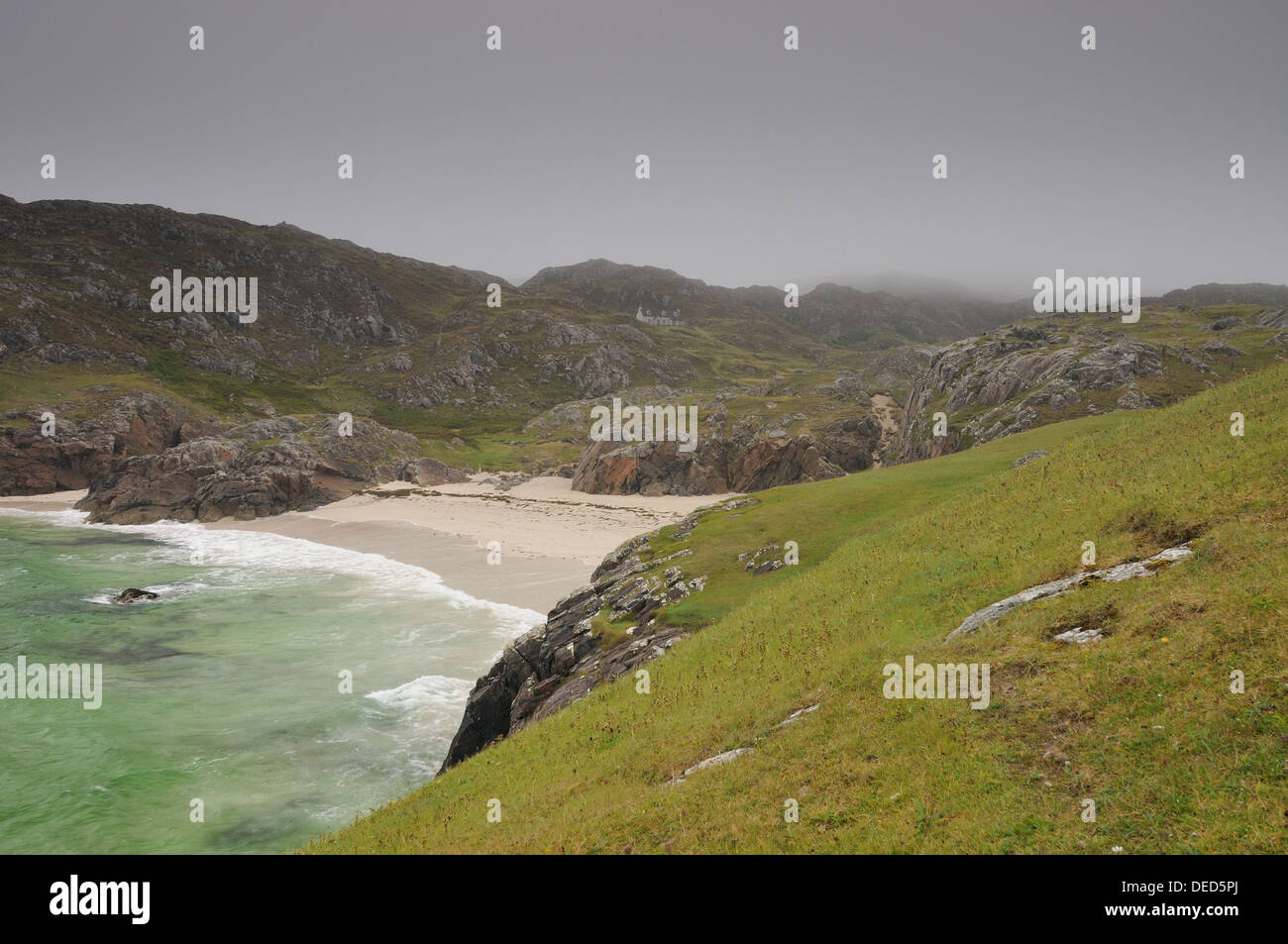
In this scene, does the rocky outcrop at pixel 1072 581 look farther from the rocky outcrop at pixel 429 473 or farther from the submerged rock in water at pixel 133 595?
the rocky outcrop at pixel 429 473

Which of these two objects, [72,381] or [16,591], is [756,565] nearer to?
[16,591]

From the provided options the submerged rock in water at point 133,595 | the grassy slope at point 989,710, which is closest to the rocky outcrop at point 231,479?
the submerged rock in water at point 133,595

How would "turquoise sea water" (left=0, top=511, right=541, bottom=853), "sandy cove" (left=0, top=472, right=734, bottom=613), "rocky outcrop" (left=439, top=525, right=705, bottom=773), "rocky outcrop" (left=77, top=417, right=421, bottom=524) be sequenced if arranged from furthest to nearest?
"rocky outcrop" (left=77, top=417, right=421, bottom=524), "sandy cove" (left=0, top=472, right=734, bottom=613), "turquoise sea water" (left=0, top=511, right=541, bottom=853), "rocky outcrop" (left=439, top=525, right=705, bottom=773)

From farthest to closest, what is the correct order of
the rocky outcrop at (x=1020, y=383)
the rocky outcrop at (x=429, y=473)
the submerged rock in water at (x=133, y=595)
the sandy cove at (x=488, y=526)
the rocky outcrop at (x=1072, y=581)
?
the rocky outcrop at (x=429, y=473), the rocky outcrop at (x=1020, y=383), the sandy cove at (x=488, y=526), the submerged rock in water at (x=133, y=595), the rocky outcrop at (x=1072, y=581)

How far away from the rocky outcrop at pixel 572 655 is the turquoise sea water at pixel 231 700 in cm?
448

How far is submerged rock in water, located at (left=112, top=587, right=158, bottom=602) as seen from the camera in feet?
185

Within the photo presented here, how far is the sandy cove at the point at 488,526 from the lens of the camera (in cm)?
6072

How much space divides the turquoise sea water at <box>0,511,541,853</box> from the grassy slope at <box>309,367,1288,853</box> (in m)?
13.1

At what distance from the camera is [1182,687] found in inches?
415

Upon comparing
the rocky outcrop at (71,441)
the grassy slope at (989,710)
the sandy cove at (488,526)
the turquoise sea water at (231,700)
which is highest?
the rocky outcrop at (71,441)

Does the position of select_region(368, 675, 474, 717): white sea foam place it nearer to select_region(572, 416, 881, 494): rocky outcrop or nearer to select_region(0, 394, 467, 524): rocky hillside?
select_region(572, 416, 881, 494): rocky outcrop

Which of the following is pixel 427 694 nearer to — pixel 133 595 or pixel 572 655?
pixel 572 655

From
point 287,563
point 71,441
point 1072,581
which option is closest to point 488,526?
point 287,563

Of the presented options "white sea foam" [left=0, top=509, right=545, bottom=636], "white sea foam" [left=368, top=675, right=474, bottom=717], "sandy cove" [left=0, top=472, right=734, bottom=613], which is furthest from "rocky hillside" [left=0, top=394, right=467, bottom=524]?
"white sea foam" [left=368, top=675, right=474, bottom=717]
